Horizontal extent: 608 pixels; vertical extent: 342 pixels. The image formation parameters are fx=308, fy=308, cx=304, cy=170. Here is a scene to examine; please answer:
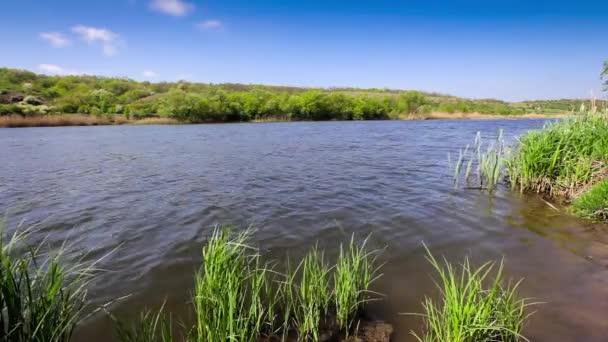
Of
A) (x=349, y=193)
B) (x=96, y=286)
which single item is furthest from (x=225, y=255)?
(x=349, y=193)

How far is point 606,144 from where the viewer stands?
8.48 metres

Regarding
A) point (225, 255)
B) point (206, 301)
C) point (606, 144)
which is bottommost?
point (206, 301)

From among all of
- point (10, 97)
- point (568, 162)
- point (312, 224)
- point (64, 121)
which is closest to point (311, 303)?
point (312, 224)

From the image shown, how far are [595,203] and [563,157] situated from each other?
2491 mm

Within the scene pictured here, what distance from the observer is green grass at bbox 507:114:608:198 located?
8.48 m

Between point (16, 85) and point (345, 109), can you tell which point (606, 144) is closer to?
point (345, 109)

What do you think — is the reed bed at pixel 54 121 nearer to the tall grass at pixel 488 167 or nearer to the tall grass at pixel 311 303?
the tall grass at pixel 488 167

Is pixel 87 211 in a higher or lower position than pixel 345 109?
lower

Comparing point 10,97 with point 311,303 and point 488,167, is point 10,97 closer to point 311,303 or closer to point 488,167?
point 488,167

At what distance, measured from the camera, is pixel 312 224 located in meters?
7.68

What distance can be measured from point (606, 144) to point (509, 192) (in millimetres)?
2769

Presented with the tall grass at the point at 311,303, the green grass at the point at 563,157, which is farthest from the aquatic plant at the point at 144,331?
the green grass at the point at 563,157

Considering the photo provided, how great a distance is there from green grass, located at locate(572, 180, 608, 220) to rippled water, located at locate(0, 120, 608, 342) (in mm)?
289

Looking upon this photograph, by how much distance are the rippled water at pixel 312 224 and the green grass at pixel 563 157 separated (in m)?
0.86
